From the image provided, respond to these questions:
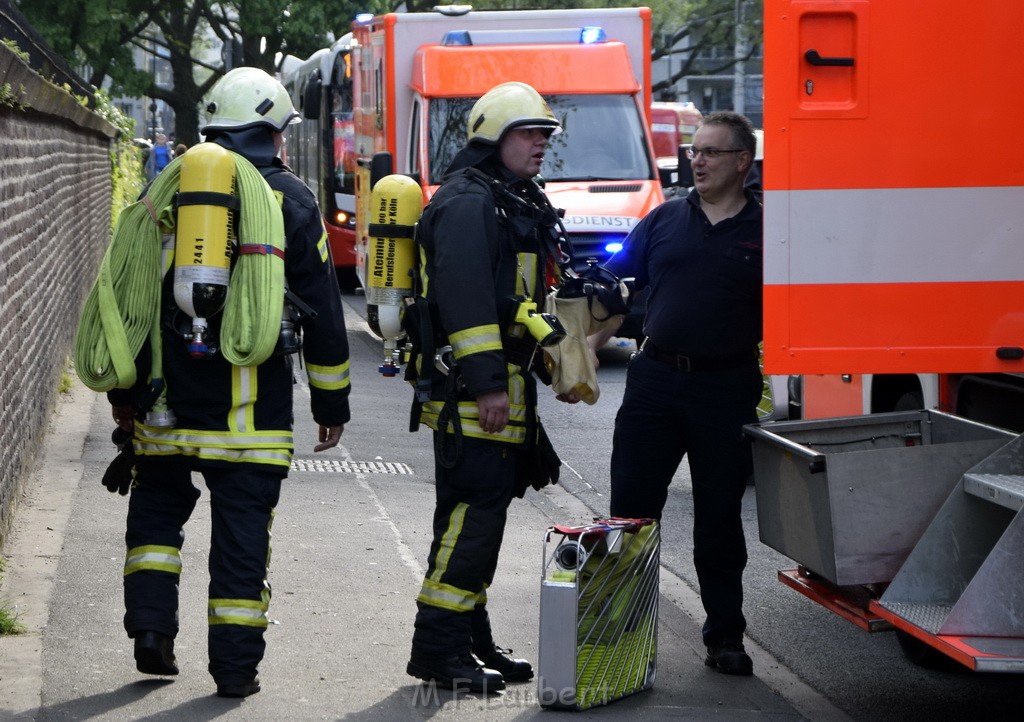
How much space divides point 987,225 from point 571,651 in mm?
1700

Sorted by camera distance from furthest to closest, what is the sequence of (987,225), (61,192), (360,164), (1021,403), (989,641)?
1. (360,164)
2. (61,192)
3. (1021,403)
4. (987,225)
5. (989,641)

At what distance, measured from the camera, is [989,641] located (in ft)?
13.1

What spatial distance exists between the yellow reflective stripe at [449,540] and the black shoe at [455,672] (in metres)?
0.25

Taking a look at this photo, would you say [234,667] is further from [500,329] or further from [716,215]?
[716,215]

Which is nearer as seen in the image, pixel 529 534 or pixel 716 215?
pixel 716 215

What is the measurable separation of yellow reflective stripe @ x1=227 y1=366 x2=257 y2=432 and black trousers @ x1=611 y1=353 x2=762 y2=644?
141 centimetres

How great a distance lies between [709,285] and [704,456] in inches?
22.8

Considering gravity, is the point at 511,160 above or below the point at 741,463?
above

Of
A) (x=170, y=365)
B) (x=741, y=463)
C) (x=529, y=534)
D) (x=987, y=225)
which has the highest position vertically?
(x=987, y=225)

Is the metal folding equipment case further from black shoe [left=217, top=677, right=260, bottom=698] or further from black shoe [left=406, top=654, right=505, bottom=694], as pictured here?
black shoe [left=217, top=677, right=260, bottom=698]

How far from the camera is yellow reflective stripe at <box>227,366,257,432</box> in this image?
4.63m

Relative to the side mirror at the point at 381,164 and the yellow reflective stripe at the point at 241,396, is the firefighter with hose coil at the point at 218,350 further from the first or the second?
the side mirror at the point at 381,164

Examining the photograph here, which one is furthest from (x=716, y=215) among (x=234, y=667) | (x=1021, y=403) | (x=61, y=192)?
(x=61, y=192)

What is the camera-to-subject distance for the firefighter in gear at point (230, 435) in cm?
462
